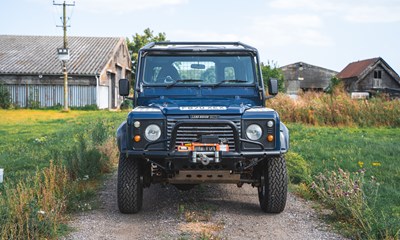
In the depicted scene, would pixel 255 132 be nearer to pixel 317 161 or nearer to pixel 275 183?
pixel 275 183

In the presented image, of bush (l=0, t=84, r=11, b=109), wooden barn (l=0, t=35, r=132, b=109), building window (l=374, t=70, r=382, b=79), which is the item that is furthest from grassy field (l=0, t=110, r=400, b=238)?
building window (l=374, t=70, r=382, b=79)

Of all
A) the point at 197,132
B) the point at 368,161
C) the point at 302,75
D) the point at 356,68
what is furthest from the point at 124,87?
the point at 302,75

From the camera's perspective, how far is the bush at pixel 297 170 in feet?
29.0

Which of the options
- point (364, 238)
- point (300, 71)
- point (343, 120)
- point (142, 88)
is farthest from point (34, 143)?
point (300, 71)

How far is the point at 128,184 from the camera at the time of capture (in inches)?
252

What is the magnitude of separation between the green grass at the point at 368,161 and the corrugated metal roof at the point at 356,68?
141 feet

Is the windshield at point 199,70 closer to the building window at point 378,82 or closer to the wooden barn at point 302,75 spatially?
the building window at point 378,82

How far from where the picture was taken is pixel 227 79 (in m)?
7.60

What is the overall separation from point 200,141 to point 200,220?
964 millimetres

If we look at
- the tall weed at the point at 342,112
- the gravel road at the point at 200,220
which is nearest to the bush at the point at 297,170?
the gravel road at the point at 200,220

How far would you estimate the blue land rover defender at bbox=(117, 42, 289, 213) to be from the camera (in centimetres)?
601

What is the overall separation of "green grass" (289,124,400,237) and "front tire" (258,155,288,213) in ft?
3.37

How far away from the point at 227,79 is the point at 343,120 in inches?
589

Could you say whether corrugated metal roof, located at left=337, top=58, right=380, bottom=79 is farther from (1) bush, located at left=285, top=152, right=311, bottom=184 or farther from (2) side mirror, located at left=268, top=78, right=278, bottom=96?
(2) side mirror, located at left=268, top=78, right=278, bottom=96
